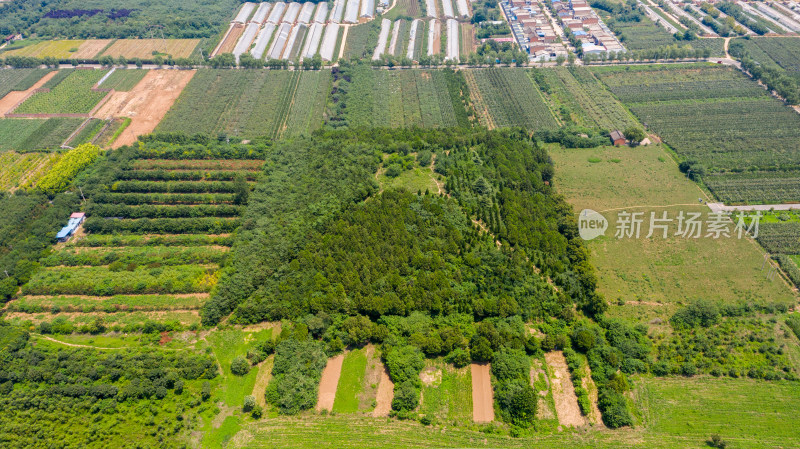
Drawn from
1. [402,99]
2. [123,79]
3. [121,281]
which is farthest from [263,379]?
[123,79]

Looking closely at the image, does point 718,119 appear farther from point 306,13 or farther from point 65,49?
point 65,49

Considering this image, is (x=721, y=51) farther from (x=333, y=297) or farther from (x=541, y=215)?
(x=333, y=297)

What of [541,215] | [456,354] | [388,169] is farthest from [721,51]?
[456,354]

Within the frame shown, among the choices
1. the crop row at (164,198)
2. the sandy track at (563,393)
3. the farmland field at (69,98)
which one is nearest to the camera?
the sandy track at (563,393)

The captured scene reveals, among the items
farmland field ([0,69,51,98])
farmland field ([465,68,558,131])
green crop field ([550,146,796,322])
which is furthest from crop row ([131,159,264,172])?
green crop field ([550,146,796,322])

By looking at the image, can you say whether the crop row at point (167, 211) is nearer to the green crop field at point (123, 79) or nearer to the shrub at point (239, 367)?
the shrub at point (239, 367)

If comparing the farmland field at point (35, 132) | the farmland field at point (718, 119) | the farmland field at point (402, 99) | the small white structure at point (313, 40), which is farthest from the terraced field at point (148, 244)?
the farmland field at point (718, 119)

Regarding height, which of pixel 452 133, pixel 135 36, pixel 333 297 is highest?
pixel 135 36
